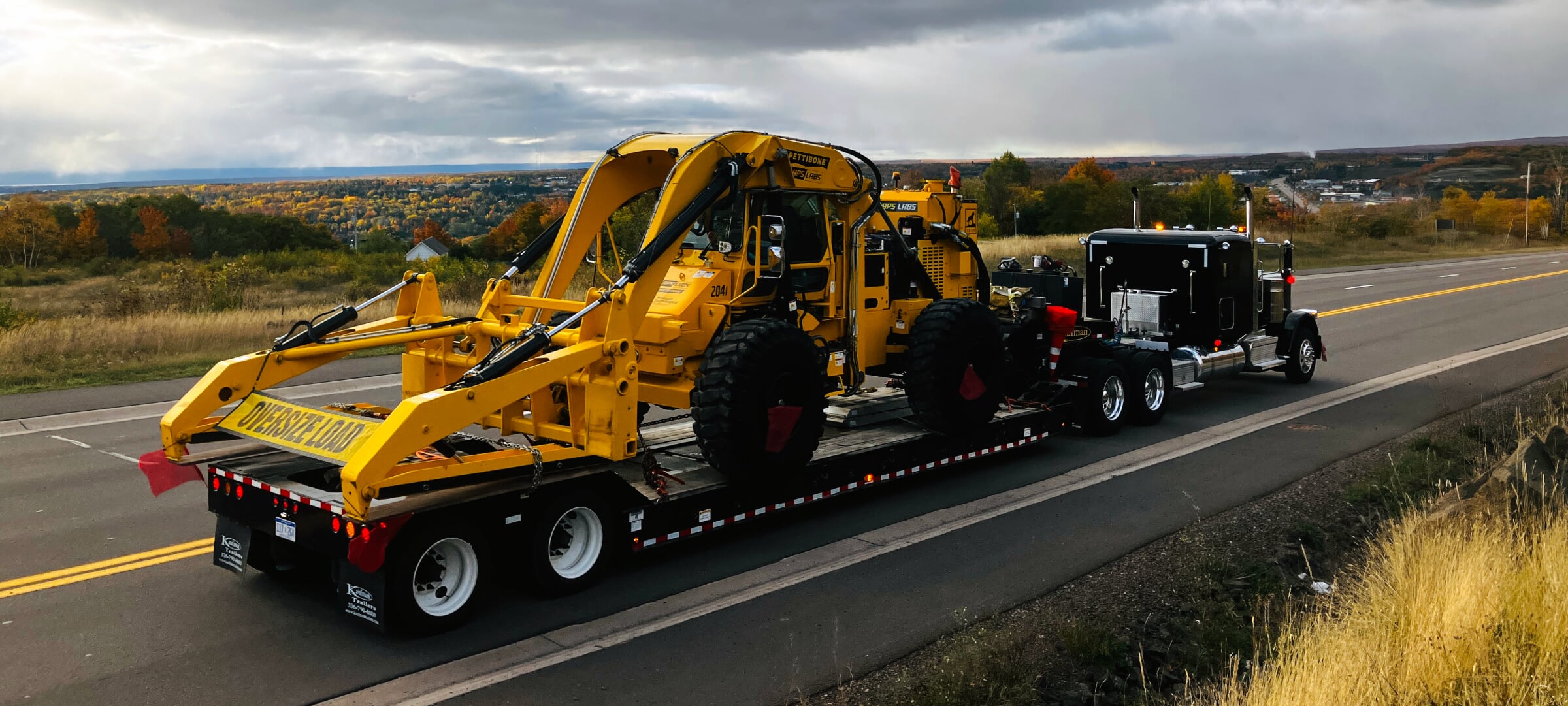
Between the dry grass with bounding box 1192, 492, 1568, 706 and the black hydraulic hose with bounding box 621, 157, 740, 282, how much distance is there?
453cm

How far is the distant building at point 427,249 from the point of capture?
141 feet

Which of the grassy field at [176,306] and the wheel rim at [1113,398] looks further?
the grassy field at [176,306]

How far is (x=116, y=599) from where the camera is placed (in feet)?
24.7

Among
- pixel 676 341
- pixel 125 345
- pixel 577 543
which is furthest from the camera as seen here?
pixel 125 345

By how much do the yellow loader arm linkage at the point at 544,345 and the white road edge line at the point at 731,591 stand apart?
1.02 m

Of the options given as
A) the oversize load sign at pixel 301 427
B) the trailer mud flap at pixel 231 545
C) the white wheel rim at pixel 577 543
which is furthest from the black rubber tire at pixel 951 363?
the trailer mud flap at pixel 231 545

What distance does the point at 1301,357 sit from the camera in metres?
16.2

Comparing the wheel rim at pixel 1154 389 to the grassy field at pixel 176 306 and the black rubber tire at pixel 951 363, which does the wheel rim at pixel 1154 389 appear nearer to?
the black rubber tire at pixel 951 363

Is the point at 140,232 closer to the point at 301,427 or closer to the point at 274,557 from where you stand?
the point at 274,557

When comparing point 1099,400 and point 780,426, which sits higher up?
point 780,426

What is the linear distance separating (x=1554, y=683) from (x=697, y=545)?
5442 mm

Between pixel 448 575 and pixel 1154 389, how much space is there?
29.9 feet

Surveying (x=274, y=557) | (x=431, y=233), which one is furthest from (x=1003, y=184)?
(x=274, y=557)

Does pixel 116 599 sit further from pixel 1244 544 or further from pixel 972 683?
pixel 1244 544
